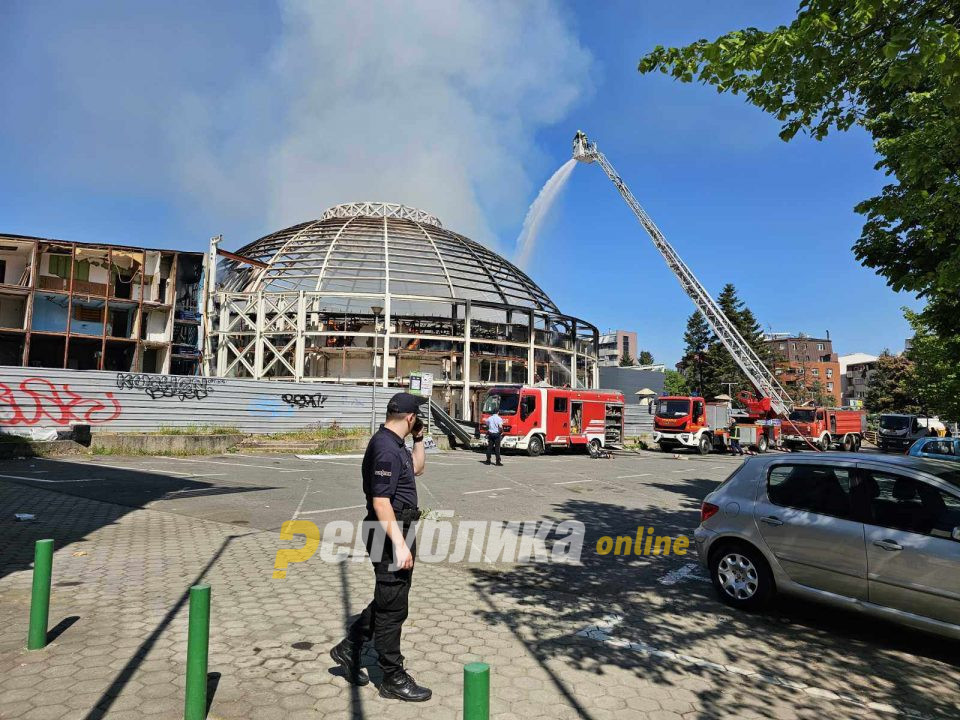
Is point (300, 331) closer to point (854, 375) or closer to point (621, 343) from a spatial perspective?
point (854, 375)

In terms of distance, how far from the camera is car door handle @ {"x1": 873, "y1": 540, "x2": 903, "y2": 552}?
463cm

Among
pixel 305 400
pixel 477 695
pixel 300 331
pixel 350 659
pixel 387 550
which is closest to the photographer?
pixel 477 695

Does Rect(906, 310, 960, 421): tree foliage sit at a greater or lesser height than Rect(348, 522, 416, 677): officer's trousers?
greater

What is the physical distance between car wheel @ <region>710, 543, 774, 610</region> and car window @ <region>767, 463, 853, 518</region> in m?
0.63

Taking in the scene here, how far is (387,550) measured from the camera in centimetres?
364

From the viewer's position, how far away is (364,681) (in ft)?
13.0

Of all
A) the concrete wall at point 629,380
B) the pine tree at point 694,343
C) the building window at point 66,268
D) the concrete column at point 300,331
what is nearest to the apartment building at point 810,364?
the pine tree at point 694,343

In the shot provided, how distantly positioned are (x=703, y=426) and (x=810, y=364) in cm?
10976

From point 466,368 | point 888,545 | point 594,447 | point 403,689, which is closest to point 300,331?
point 466,368

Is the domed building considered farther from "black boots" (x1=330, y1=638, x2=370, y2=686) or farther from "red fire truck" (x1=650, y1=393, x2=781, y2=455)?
"black boots" (x1=330, y1=638, x2=370, y2=686)

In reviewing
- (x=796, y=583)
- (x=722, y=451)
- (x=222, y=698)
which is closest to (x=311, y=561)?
(x=222, y=698)

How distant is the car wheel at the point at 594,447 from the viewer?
78.4 feet

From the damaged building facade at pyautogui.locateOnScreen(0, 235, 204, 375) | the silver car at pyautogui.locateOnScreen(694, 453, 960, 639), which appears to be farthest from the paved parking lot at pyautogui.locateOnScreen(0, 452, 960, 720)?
the damaged building facade at pyautogui.locateOnScreen(0, 235, 204, 375)

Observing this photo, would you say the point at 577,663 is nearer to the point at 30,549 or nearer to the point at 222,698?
the point at 222,698
